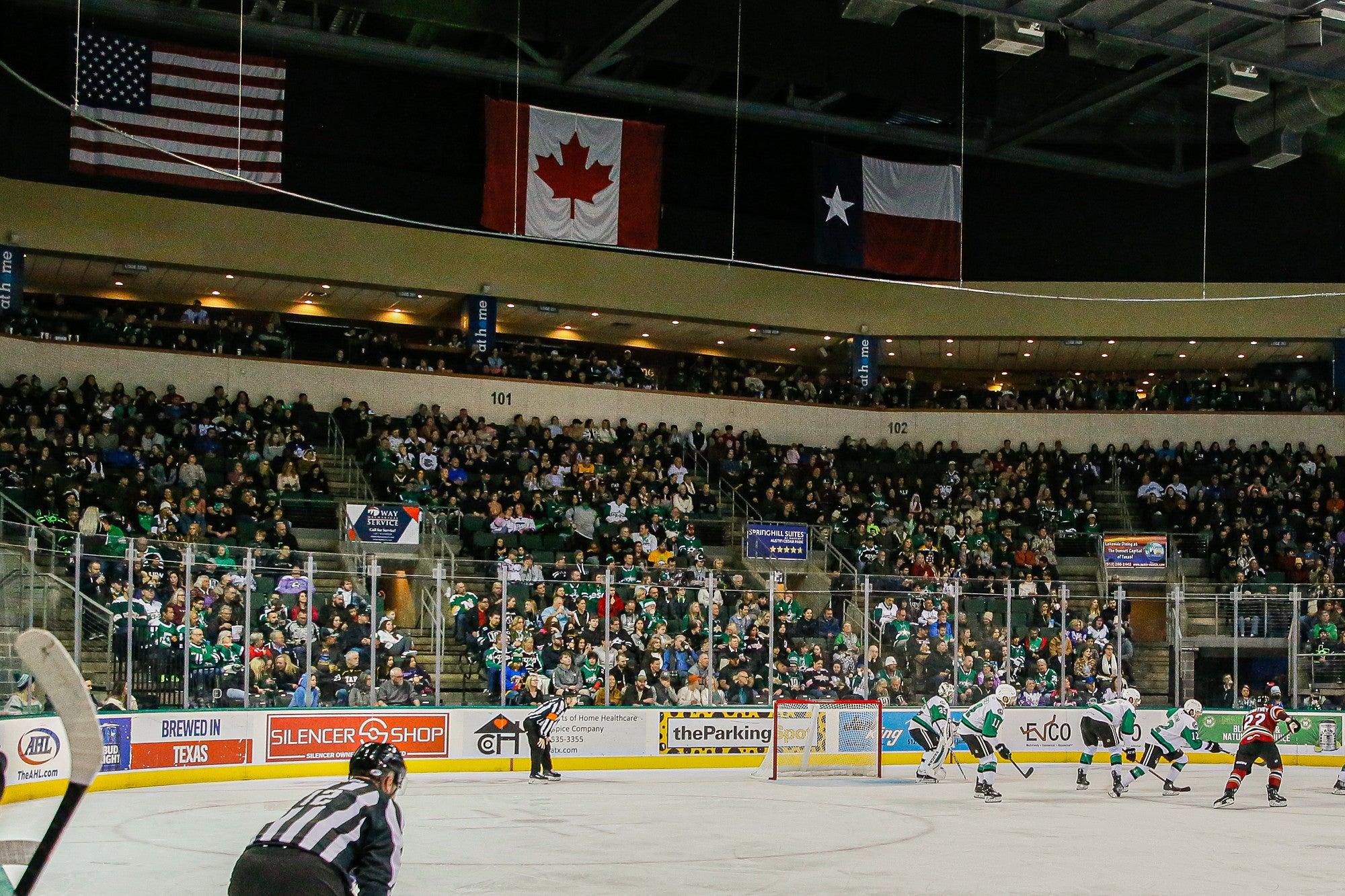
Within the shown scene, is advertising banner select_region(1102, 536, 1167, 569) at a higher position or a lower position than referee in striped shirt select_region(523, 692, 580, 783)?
higher

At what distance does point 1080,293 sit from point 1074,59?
6.63 meters

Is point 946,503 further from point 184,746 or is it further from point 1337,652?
point 184,746

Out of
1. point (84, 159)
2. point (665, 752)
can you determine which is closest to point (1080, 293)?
point (665, 752)

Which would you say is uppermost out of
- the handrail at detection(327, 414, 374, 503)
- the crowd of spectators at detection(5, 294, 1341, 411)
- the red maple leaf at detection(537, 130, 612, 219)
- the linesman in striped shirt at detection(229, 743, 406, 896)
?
the red maple leaf at detection(537, 130, 612, 219)

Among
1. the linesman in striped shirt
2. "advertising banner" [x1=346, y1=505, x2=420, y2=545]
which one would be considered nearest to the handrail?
"advertising banner" [x1=346, y1=505, x2=420, y2=545]

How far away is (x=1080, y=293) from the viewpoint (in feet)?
121

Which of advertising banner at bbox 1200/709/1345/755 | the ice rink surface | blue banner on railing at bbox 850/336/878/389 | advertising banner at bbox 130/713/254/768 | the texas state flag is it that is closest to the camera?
the ice rink surface

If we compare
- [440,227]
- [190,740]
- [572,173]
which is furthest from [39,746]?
[572,173]

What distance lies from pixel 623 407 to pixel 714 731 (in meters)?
13.6

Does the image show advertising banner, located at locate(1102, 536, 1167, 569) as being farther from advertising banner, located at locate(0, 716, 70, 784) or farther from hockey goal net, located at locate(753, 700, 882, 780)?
advertising banner, located at locate(0, 716, 70, 784)

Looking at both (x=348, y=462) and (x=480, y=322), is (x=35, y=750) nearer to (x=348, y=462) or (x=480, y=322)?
(x=348, y=462)

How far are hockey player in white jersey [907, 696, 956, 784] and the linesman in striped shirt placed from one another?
51.4ft

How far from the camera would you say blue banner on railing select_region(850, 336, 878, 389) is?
37.7m

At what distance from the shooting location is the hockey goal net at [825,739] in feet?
73.0
